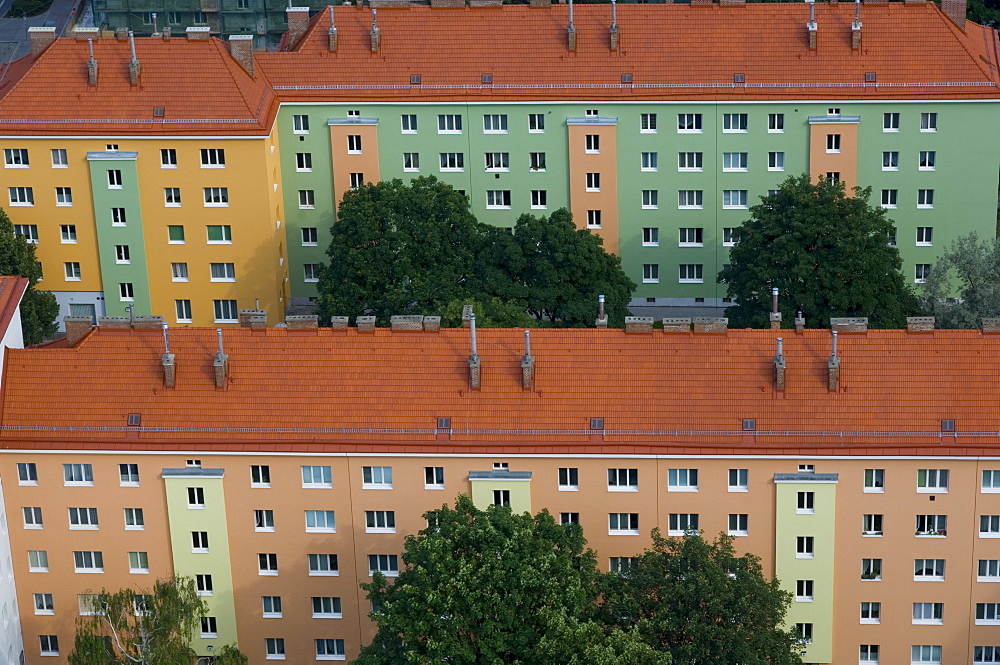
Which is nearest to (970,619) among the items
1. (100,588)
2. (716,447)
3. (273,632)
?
(716,447)

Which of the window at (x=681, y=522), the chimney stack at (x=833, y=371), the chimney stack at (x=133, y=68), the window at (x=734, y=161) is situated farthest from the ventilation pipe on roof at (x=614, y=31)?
the window at (x=681, y=522)

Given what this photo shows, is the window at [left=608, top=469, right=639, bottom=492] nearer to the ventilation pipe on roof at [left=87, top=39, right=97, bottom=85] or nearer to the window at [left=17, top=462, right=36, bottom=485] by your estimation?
the window at [left=17, top=462, right=36, bottom=485]

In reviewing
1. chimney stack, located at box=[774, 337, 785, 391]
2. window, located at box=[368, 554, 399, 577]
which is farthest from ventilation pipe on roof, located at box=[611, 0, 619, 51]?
window, located at box=[368, 554, 399, 577]

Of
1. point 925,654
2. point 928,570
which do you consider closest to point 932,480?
point 928,570

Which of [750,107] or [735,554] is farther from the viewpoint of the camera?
[750,107]

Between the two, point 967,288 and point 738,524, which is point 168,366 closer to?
point 738,524

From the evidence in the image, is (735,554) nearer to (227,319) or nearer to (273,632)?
(273,632)
